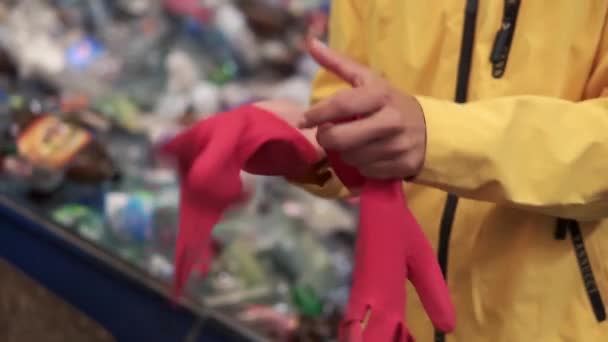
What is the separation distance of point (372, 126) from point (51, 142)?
143 centimetres

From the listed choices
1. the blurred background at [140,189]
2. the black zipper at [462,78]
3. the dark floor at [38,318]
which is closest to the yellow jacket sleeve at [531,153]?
the black zipper at [462,78]

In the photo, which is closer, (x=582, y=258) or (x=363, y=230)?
(x=363, y=230)

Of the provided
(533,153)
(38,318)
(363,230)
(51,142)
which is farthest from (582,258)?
(51,142)

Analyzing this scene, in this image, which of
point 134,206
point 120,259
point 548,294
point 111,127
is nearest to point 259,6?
point 111,127

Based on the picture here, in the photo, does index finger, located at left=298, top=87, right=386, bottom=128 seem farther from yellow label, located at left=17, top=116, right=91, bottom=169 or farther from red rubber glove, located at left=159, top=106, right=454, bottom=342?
yellow label, located at left=17, top=116, right=91, bottom=169

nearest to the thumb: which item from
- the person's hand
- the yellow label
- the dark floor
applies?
the person's hand

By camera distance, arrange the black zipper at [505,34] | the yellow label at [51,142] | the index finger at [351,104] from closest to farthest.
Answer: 1. the index finger at [351,104]
2. the black zipper at [505,34]
3. the yellow label at [51,142]

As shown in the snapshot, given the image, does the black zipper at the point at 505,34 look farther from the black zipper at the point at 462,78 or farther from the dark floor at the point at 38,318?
the dark floor at the point at 38,318

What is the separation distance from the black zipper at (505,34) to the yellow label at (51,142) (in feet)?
4.28

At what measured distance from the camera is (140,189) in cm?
190

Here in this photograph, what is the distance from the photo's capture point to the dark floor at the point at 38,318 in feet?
5.54

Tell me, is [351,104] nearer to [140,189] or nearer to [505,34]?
[505,34]

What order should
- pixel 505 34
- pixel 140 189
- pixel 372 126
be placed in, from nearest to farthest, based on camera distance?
pixel 372 126
pixel 505 34
pixel 140 189

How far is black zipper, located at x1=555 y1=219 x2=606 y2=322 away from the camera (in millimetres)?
827
